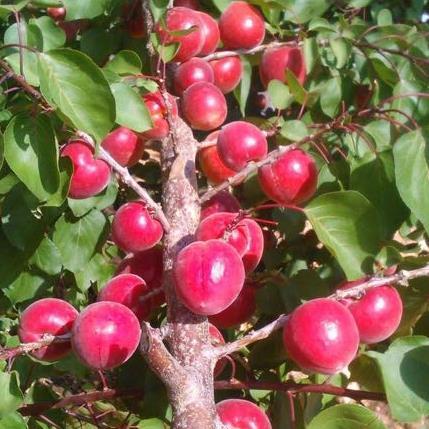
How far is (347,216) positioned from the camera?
1.02 m

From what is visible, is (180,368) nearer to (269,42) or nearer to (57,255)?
(57,255)

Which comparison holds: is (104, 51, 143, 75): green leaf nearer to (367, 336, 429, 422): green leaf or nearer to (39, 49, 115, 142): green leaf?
(39, 49, 115, 142): green leaf

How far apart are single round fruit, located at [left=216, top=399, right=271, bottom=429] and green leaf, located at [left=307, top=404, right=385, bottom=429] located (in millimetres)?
70

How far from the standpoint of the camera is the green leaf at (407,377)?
884 millimetres

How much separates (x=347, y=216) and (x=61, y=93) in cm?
44

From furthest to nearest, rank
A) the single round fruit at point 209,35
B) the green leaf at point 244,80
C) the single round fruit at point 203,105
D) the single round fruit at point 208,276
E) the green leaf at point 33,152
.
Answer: the green leaf at point 244,80 < the single round fruit at point 209,35 < the single round fruit at point 203,105 < the green leaf at point 33,152 < the single round fruit at point 208,276

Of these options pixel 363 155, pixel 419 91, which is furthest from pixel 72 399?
pixel 419 91

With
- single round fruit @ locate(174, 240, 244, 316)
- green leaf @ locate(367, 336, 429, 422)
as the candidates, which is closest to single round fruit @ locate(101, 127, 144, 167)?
single round fruit @ locate(174, 240, 244, 316)

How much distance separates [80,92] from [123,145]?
0.25 metres

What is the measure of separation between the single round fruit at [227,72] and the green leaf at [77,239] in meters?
0.36

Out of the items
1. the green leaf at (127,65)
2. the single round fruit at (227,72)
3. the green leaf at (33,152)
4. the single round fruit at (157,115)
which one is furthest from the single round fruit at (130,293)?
the single round fruit at (227,72)

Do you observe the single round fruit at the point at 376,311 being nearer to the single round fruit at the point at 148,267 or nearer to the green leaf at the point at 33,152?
the single round fruit at the point at 148,267

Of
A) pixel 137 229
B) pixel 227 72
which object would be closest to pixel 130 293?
pixel 137 229

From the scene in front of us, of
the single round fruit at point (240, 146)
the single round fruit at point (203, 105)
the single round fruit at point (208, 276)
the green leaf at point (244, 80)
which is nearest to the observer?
the single round fruit at point (208, 276)
